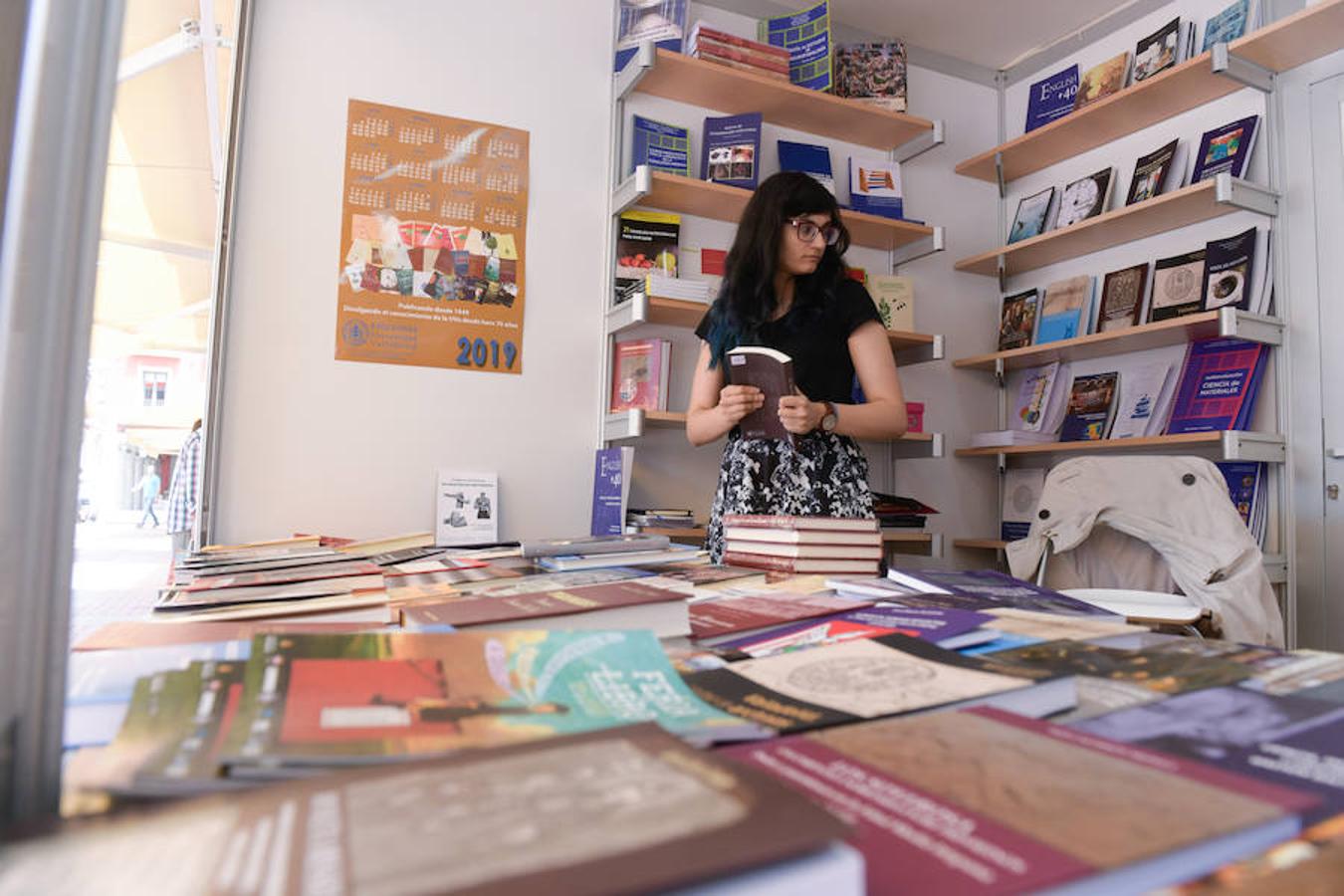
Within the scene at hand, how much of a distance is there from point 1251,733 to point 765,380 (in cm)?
132

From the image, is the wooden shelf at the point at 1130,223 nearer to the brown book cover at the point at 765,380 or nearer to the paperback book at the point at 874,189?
the paperback book at the point at 874,189

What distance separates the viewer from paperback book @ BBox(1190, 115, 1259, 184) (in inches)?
102

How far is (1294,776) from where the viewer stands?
0.39m

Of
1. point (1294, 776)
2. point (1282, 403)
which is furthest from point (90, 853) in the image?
point (1282, 403)

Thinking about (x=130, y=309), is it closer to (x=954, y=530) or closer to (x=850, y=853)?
(x=954, y=530)

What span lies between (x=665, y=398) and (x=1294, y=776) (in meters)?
2.36

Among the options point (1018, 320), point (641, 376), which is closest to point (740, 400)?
point (641, 376)

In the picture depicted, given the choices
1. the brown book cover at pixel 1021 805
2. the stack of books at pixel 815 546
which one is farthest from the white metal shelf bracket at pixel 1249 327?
the brown book cover at pixel 1021 805

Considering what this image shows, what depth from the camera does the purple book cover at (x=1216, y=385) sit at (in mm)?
2514

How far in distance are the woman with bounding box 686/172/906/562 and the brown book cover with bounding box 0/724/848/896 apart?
1.63 meters

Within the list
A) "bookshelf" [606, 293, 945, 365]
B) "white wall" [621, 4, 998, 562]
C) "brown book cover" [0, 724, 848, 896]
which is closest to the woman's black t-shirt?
"bookshelf" [606, 293, 945, 365]

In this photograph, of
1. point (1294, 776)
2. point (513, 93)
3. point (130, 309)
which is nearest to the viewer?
point (1294, 776)

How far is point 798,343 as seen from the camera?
2.05 m

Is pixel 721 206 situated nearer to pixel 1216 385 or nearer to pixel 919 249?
pixel 919 249
